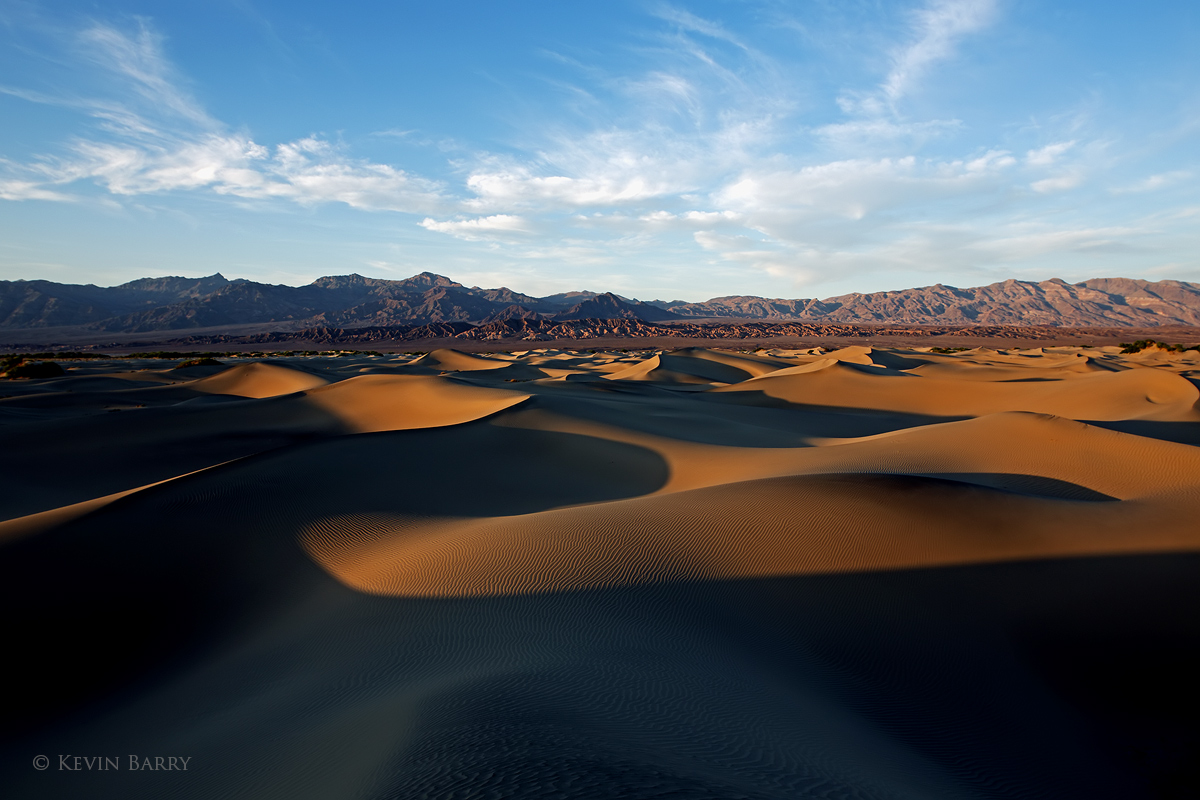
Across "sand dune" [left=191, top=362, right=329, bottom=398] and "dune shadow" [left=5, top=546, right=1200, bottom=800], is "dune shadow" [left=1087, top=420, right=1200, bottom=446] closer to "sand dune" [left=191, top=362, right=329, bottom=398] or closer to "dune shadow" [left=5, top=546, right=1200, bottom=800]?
"dune shadow" [left=5, top=546, right=1200, bottom=800]

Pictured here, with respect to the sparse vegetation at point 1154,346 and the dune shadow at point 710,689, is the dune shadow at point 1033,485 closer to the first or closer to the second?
the dune shadow at point 710,689

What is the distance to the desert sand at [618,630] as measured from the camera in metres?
3.51

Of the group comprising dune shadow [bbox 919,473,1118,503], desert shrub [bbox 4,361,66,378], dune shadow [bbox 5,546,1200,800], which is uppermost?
dune shadow [bbox 919,473,1118,503]

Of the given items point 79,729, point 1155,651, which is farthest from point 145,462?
point 1155,651

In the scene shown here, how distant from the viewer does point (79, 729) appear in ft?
15.2

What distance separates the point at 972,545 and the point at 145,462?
Answer: 1499cm

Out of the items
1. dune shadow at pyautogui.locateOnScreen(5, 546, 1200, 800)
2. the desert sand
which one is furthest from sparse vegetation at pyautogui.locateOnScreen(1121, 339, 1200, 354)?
dune shadow at pyautogui.locateOnScreen(5, 546, 1200, 800)

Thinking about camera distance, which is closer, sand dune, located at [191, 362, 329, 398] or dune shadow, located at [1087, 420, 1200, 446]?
dune shadow, located at [1087, 420, 1200, 446]

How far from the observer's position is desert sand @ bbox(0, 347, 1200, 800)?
3506mm

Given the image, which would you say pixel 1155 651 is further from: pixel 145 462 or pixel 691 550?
pixel 145 462

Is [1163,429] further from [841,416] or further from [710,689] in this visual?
[710,689]

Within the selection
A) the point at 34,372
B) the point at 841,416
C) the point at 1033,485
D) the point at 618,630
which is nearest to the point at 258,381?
the point at 34,372

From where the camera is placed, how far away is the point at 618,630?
514 cm

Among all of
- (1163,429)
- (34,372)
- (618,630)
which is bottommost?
(34,372)
